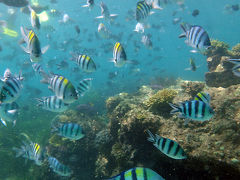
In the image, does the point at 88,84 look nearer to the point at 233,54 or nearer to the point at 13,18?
the point at 233,54

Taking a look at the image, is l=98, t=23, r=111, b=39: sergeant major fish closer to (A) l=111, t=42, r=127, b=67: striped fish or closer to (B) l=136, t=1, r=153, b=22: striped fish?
(B) l=136, t=1, r=153, b=22: striped fish

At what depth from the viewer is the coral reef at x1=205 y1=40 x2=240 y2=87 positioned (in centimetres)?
767

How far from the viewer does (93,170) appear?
25.0 feet

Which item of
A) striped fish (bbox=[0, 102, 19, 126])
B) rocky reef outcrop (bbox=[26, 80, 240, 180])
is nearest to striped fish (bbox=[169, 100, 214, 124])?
rocky reef outcrop (bbox=[26, 80, 240, 180])

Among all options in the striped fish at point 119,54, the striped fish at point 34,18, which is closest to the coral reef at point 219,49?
the striped fish at point 119,54

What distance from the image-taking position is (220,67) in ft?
27.1

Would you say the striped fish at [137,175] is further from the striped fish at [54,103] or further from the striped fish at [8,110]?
the striped fish at [8,110]

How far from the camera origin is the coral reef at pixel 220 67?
7.67 m

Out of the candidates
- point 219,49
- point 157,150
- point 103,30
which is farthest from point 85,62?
point 219,49

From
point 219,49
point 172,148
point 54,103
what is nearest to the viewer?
point 172,148

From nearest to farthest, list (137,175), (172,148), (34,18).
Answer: (137,175)
(172,148)
(34,18)

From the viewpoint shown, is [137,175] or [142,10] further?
[142,10]

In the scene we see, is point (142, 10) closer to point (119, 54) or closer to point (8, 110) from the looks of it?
point (119, 54)

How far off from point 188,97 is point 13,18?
32870mm
